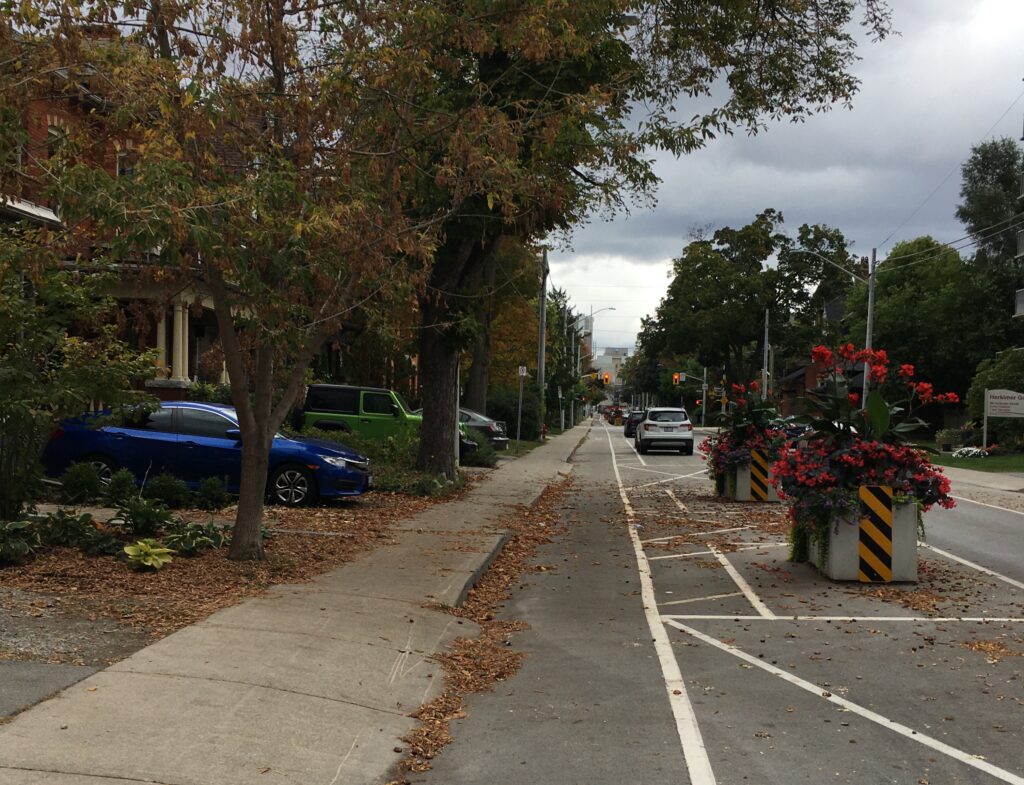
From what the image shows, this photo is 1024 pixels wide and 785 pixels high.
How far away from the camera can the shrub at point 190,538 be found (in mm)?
10188

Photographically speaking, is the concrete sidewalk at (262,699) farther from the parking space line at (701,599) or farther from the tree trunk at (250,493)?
Answer: the parking space line at (701,599)

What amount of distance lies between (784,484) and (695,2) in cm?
867

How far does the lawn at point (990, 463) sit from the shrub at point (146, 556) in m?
27.0

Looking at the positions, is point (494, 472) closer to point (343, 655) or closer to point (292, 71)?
point (292, 71)

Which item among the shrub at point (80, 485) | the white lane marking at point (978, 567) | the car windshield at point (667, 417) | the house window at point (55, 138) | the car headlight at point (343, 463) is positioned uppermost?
the house window at point (55, 138)

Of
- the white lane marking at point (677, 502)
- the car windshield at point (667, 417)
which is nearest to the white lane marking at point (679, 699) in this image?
the white lane marking at point (677, 502)

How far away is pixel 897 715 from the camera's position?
6098mm

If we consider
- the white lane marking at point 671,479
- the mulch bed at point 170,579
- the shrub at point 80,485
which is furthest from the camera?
the white lane marking at point 671,479

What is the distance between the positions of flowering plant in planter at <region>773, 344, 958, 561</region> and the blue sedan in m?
7.03

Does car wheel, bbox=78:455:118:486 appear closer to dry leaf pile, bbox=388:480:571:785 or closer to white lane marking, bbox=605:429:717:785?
dry leaf pile, bbox=388:480:571:785

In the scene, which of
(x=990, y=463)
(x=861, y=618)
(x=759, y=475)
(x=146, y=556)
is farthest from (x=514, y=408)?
(x=861, y=618)

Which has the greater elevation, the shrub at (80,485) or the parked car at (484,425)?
the parked car at (484,425)

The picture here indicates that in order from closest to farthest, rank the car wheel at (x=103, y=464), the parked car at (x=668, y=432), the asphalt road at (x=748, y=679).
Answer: the asphalt road at (x=748, y=679) → the car wheel at (x=103, y=464) → the parked car at (x=668, y=432)

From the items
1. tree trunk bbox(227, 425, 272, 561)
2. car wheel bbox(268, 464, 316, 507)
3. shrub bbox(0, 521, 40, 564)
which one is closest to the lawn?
car wheel bbox(268, 464, 316, 507)
